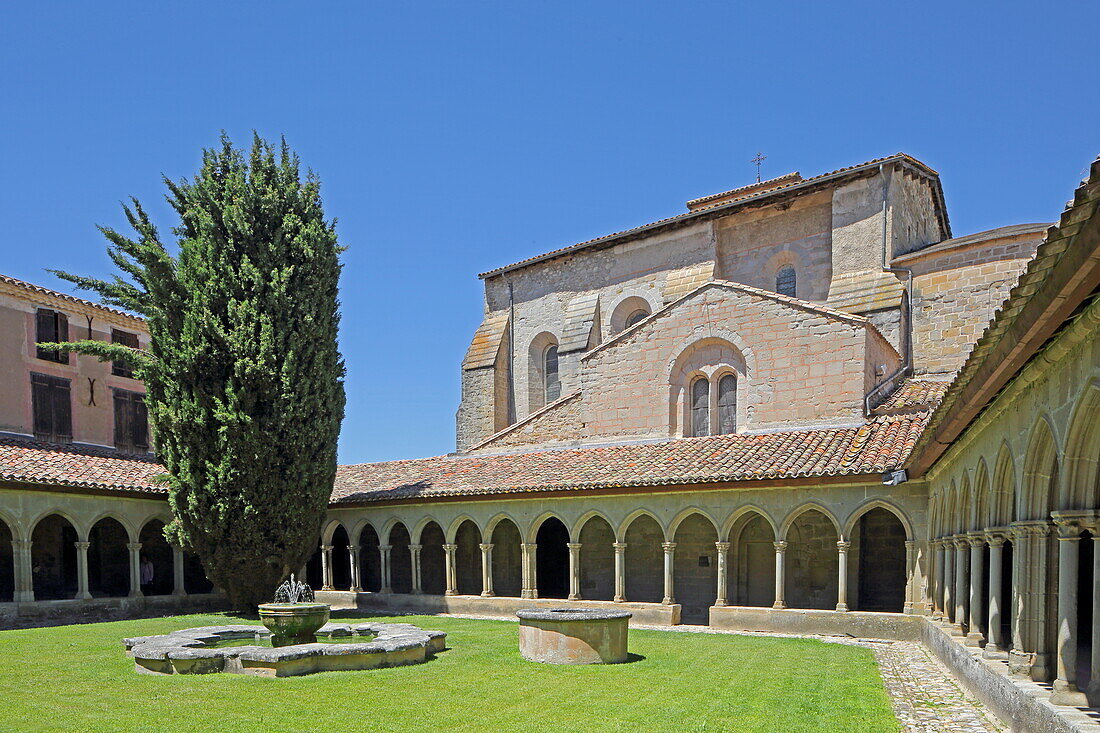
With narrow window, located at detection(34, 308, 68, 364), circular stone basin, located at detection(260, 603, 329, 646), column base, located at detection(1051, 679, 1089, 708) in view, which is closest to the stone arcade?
narrow window, located at detection(34, 308, 68, 364)

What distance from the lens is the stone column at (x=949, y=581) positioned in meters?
11.4

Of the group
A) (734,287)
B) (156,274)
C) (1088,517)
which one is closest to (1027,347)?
(1088,517)

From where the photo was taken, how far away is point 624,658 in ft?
37.1

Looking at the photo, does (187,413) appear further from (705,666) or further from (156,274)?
(705,666)

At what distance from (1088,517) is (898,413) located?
1128 cm

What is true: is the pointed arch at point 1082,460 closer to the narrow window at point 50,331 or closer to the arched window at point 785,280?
the arched window at point 785,280

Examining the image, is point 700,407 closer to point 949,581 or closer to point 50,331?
point 949,581

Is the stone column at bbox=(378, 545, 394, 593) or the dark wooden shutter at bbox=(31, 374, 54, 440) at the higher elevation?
the dark wooden shutter at bbox=(31, 374, 54, 440)

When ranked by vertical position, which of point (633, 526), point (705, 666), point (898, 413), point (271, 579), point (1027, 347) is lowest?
point (705, 666)

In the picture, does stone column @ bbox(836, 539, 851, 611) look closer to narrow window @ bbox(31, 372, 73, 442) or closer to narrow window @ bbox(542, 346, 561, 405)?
narrow window @ bbox(542, 346, 561, 405)

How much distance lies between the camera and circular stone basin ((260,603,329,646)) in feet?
37.3

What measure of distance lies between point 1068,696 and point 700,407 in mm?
13984

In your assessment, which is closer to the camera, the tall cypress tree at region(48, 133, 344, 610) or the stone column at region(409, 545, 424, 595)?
the tall cypress tree at region(48, 133, 344, 610)

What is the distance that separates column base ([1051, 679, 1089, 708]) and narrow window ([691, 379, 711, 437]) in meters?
13.6
